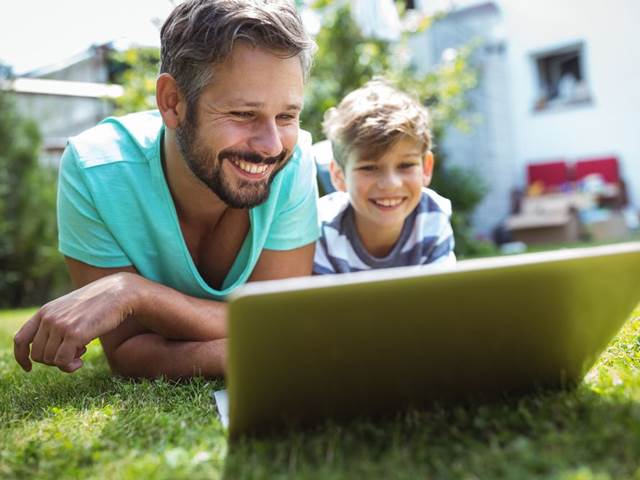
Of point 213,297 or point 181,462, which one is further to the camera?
point 213,297

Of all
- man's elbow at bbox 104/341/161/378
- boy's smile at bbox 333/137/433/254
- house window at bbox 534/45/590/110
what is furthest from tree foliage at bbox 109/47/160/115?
house window at bbox 534/45/590/110

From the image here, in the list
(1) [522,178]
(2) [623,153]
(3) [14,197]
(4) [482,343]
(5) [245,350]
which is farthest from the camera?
(1) [522,178]

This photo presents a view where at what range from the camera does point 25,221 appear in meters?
7.80

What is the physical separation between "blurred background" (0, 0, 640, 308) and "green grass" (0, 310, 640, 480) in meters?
2.06

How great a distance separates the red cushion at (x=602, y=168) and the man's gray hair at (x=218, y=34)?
10.8m

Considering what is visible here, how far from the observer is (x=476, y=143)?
12359 mm

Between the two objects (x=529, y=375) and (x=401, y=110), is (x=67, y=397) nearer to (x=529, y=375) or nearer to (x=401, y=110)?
(x=529, y=375)

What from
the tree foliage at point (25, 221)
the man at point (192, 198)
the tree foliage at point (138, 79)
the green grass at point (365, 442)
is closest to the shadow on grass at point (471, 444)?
the green grass at point (365, 442)

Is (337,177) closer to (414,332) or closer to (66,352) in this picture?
(66,352)

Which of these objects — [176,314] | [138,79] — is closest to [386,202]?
[176,314]

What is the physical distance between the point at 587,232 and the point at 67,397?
9.18 meters

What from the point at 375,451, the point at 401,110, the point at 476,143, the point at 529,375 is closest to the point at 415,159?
the point at 401,110

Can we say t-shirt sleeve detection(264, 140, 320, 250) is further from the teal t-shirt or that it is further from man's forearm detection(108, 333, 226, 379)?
man's forearm detection(108, 333, 226, 379)

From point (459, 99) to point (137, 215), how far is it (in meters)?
6.99
